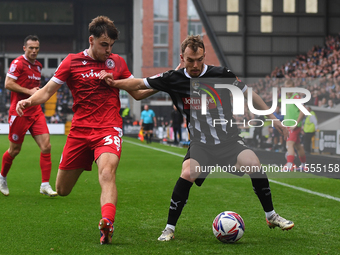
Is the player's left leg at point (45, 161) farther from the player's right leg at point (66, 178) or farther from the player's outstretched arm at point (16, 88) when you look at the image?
the player's right leg at point (66, 178)

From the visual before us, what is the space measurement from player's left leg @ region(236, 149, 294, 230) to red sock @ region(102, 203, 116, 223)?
1224mm

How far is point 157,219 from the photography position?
587 centimetres

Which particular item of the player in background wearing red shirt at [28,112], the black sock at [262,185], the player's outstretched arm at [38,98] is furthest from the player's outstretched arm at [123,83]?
the player in background wearing red shirt at [28,112]

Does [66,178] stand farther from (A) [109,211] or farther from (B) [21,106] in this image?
(A) [109,211]

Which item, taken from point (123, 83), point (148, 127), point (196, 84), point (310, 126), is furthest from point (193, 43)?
point (148, 127)

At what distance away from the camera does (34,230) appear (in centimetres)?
521

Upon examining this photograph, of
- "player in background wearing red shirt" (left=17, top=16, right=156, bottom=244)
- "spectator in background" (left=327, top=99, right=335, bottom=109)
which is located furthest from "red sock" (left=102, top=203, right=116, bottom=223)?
"spectator in background" (left=327, top=99, right=335, bottom=109)

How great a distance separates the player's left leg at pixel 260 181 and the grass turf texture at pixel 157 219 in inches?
5.9

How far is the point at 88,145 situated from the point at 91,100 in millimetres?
437

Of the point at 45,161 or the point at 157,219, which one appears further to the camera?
the point at 45,161

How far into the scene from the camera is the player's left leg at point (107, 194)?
434 centimetres

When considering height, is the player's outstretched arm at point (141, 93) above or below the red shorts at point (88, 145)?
above

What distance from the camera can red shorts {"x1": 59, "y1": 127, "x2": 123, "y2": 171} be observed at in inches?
194

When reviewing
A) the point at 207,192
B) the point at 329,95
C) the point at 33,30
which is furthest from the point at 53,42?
the point at 207,192
